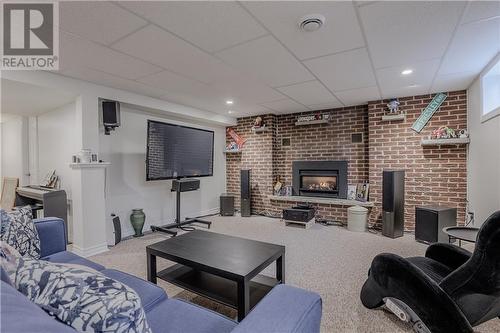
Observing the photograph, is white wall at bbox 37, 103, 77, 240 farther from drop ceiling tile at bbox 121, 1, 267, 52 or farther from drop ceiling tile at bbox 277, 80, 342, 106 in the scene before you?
drop ceiling tile at bbox 277, 80, 342, 106

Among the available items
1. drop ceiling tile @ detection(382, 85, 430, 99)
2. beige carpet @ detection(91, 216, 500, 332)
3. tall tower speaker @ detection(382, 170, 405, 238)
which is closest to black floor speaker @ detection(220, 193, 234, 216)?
beige carpet @ detection(91, 216, 500, 332)

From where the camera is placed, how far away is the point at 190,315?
46.7 inches

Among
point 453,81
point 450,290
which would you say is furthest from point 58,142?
point 453,81

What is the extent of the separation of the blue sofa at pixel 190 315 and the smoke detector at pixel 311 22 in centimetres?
177

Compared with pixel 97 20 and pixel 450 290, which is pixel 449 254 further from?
pixel 97 20

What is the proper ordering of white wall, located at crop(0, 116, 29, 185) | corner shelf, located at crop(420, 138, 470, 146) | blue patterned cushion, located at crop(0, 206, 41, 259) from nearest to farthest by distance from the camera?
blue patterned cushion, located at crop(0, 206, 41, 259), corner shelf, located at crop(420, 138, 470, 146), white wall, located at crop(0, 116, 29, 185)

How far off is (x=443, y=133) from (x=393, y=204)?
1306 mm

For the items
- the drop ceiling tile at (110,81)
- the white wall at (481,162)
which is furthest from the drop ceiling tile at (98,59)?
the white wall at (481,162)

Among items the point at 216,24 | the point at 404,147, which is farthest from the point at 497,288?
the point at 404,147

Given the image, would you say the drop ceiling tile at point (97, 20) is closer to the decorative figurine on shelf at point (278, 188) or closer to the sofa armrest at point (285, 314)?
the sofa armrest at point (285, 314)

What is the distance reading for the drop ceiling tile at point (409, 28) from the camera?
1.66 m

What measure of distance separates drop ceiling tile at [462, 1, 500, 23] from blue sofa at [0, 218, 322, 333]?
7.07ft

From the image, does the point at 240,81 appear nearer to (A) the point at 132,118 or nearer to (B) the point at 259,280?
(A) the point at 132,118

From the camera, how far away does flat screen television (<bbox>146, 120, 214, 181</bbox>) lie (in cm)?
369
